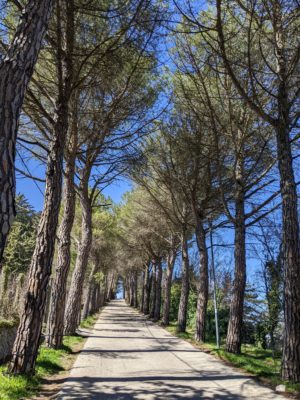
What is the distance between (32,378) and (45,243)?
6.29ft

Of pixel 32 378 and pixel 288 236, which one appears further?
pixel 288 236

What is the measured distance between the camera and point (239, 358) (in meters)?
8.26

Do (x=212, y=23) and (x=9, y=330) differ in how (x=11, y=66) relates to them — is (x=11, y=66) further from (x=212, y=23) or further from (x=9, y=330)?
(x=212, y=23)

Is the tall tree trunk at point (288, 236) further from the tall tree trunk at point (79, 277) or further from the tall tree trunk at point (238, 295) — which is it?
the tall tree trunk at point (79, 277)

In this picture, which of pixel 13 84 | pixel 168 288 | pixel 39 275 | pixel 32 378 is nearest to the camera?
pixel 13 84

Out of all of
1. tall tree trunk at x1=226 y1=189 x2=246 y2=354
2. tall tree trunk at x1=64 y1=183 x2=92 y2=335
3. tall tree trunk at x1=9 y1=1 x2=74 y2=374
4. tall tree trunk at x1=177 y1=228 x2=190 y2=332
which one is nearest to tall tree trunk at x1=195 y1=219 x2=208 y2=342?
tall tree trunk at x1=177 y1=228 x2=190 y2=332

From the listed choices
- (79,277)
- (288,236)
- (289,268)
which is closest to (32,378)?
(289,268)

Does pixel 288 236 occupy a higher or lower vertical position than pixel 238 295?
higher

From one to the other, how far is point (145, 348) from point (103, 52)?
7.20 m

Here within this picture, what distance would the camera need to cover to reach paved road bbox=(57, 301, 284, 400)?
5281 millimetres

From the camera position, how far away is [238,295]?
9.57 metres

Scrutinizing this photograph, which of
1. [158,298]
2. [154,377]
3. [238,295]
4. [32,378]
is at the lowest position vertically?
[154,377]

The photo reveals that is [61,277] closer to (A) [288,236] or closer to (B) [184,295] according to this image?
(A) [288,236]

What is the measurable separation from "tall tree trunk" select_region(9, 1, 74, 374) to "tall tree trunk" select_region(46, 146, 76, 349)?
275 centimetres
